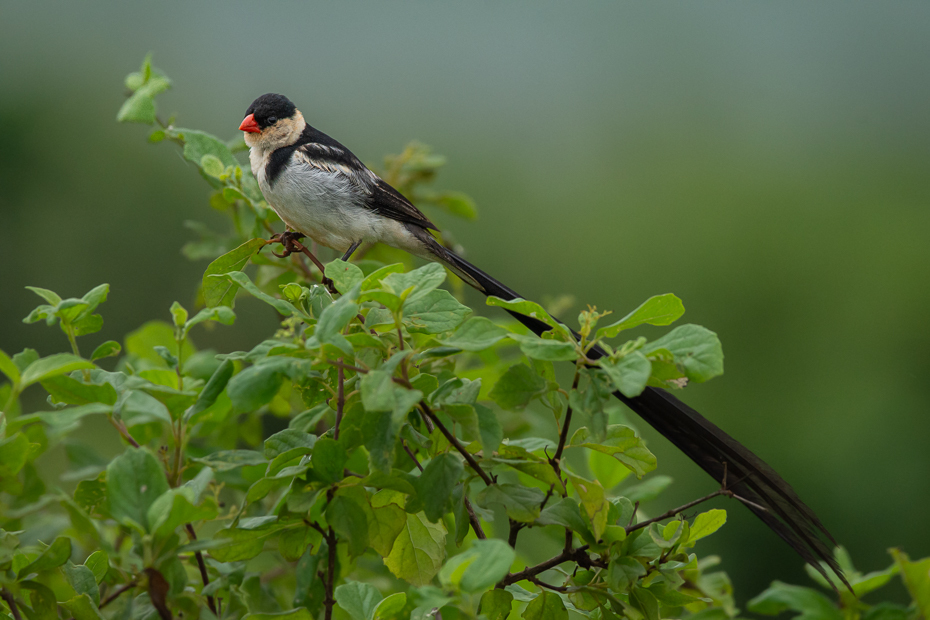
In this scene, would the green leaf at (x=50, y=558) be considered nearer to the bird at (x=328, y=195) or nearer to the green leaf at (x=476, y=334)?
the green leaf at (x=476, y=334)

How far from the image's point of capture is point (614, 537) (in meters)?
0.53

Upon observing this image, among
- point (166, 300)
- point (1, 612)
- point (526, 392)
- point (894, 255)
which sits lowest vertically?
point (166, 300)

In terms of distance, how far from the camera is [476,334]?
477 mm

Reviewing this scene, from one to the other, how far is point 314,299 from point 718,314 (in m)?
→ 2.56

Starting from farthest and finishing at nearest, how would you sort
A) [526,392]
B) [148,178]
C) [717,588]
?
[148,178] → [717,588] → [526,392]

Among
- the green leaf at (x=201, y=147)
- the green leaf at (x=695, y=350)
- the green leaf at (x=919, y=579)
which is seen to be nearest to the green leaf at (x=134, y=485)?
the green leaf at (x=695, y=350)

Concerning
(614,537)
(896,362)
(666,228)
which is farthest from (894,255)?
(614,537)

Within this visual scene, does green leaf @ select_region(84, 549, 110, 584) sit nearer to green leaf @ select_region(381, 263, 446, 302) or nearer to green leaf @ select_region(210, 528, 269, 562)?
green leaf @ select_region(210, 528, 269, 562)

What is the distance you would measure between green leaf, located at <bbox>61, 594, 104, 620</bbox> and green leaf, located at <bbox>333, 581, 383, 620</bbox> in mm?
166

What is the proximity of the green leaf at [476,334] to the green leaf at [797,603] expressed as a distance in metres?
0.22

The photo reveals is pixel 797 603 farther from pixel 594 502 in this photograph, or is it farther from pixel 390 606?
pixel 390 606

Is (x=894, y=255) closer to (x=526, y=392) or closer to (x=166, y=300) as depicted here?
(x=526, y=392)

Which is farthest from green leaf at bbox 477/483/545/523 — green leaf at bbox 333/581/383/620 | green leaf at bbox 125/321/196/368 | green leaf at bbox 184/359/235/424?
green leaf at bbox 125/321/196/368

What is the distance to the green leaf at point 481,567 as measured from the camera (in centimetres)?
38
